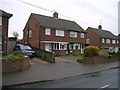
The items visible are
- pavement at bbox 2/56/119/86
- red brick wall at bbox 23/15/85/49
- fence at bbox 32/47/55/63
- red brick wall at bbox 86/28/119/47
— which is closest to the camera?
pavement at bbox 2/56/119/86

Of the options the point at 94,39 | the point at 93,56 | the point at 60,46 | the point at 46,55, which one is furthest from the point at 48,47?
the point at 94,39

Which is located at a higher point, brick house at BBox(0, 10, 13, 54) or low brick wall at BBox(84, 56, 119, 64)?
brick house at BBox(0, 10, 13, 54)

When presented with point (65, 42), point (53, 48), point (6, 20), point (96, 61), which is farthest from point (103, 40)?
point (6, 20)

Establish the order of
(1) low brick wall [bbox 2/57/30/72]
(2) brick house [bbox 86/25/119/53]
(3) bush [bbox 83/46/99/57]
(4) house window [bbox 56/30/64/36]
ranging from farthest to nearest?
(2) brick house [bbox 86/25/119/53] → (4) house window [bbox 56/30/64/36] → (3) bush [bbox 83/46/99/57] → (1) low brick wall [bbox 2/57/30/72]

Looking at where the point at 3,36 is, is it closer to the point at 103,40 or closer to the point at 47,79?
the point at 47,79

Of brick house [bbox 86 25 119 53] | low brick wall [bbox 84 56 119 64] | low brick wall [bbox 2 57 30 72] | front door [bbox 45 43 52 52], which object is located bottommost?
low brick wall [bbox 84 56 119 64]

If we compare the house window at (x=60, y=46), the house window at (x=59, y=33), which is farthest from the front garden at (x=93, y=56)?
the house window at (x=59, y=33)

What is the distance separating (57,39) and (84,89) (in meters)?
22.3

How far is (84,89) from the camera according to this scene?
7.06 meters

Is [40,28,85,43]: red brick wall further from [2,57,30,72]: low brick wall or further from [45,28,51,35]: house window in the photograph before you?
[2,57,30,72]: low brick wall

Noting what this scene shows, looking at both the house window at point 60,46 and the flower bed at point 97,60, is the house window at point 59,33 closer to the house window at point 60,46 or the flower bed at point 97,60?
the house window at point 60,46

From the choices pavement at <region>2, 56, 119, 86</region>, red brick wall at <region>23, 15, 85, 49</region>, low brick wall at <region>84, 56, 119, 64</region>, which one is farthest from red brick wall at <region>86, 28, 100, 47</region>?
pavement at <region>2, 56, 119, 86</region>

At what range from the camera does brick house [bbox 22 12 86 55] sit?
27188 mm

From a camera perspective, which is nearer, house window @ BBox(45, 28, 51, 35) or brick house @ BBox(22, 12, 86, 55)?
brick house @ BBox(22, 12, 86, 55)
